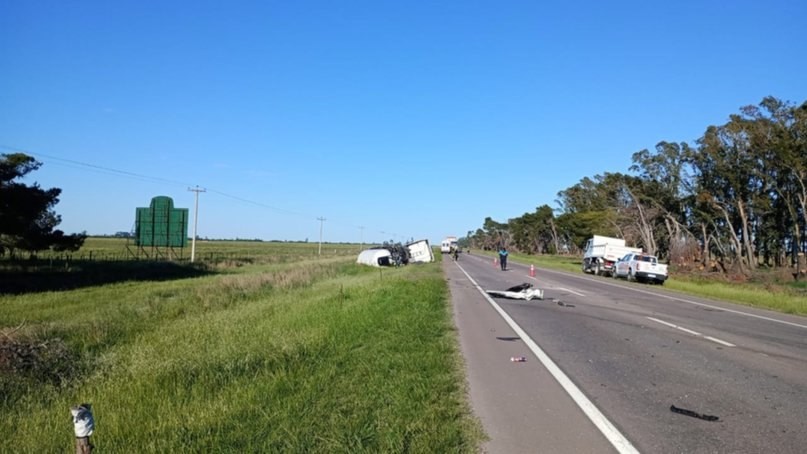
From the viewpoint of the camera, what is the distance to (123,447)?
16.2ft

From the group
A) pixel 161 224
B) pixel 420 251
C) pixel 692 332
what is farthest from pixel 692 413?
pixel 161 224

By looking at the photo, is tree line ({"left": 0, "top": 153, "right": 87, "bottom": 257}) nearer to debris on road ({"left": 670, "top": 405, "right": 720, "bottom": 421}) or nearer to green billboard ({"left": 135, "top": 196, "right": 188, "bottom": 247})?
green billboard ({"left": 135, "top": 196, "right": 188, "bottom": 247})

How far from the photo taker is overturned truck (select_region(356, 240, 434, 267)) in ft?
165

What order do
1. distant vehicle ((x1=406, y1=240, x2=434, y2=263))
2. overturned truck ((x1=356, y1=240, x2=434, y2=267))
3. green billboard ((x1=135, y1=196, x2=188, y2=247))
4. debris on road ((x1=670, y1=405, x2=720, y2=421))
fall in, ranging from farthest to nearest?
1. distant vehicle ((x1=406, y1=240, x2=434, y2=263))
2. green billboard ((x1=135, y1=196, x2=188, y2=247))
3. overturned truck ((x1=356, y1=240, x2=434, y2=267))
4. debris on road ((x1=670, y1=405, x2=720, y2=421))

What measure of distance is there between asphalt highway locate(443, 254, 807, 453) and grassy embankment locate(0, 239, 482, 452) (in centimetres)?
56

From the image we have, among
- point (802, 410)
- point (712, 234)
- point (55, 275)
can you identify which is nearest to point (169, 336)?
point (802, 410)

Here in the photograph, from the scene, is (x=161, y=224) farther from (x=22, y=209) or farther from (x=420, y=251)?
(x=420, y=251)

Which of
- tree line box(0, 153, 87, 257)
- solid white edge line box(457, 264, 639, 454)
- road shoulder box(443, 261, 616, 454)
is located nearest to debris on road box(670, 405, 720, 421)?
solid white edge line box(457, 264, 639, 454)

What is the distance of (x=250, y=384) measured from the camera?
695 centimetres

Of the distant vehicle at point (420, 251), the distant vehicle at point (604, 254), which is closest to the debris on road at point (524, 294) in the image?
the distant vehicle at point (604, 254)

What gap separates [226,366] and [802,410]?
7080 millimetres

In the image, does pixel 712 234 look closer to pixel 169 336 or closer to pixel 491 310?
pixel 491 310

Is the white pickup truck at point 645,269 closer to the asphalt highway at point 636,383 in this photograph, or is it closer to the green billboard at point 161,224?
the asphalt highway at point 636,383

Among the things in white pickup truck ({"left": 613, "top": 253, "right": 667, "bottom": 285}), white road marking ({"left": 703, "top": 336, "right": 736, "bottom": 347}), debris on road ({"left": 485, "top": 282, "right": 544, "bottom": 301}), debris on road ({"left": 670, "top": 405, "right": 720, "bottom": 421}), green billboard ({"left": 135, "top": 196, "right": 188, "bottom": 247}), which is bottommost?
debris on road ({"left": 670, "top": 405, "right": 720, "bottom": 421})
